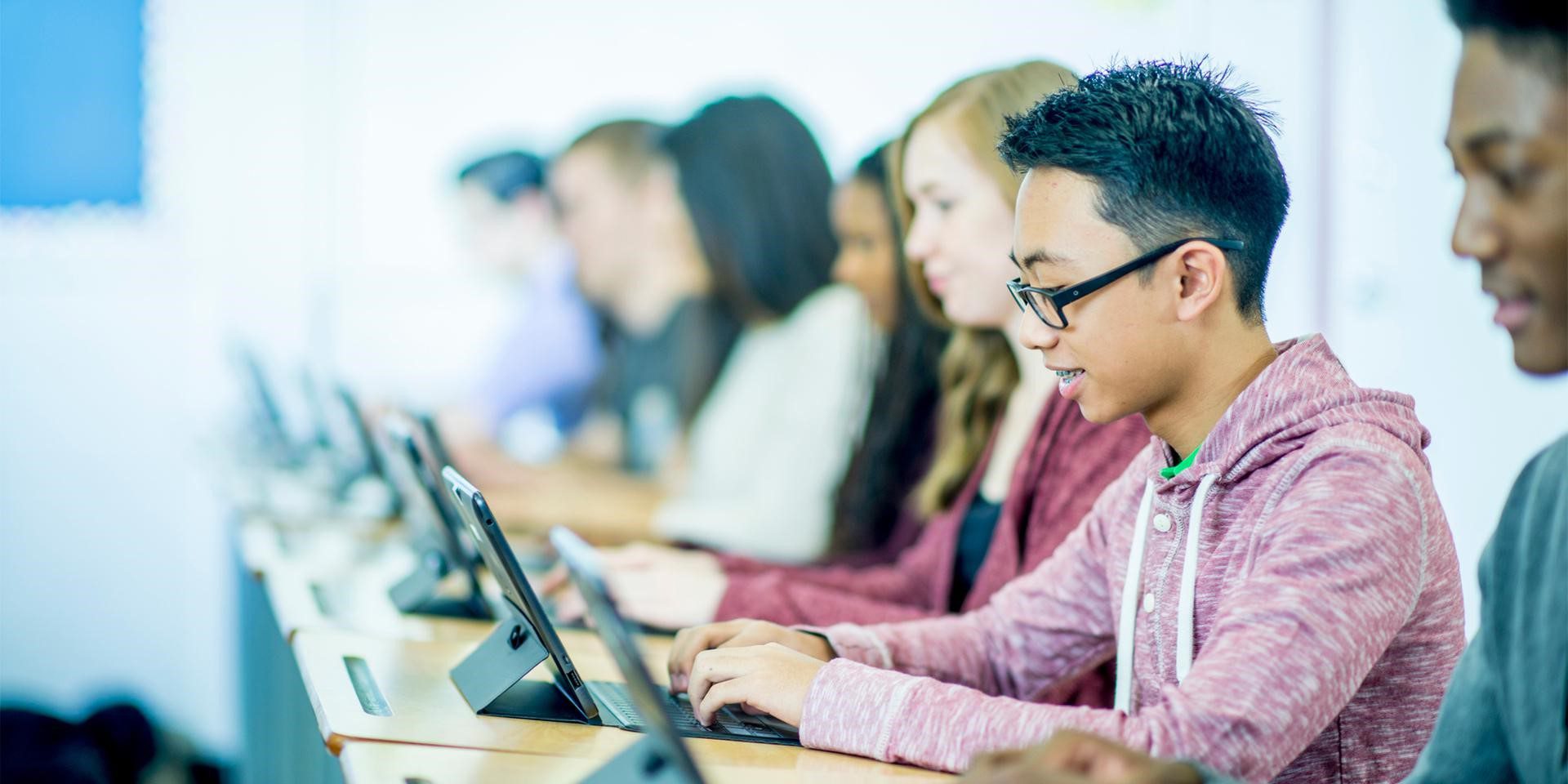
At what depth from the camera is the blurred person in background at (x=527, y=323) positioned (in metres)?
4.54

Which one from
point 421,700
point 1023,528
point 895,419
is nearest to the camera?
point 421,700

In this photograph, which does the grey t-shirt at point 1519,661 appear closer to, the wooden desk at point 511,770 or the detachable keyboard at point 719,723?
the wooden desk at point 511,770

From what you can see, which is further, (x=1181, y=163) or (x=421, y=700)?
(x=421, y=700)

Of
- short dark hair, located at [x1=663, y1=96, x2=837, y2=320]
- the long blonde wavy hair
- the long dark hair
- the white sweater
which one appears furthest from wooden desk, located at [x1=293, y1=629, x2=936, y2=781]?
short dark hair, located at [x1=663, y1=96, x2=837, y2=320]

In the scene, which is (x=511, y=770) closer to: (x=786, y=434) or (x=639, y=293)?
(x=786, y=434)

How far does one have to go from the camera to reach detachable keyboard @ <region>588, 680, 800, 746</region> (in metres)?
1.23

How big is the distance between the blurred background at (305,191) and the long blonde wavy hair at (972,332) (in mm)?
1499

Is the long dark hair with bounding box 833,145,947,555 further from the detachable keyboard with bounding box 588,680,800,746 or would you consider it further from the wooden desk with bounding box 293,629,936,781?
the detachable keyboard with bounding box 588,680,800,746

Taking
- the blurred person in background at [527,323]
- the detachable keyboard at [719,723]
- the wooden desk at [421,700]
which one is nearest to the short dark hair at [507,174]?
the blurred person in background at [527,323]

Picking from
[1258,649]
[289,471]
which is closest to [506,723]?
[1258,649]

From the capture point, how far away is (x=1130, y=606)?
1.27 m

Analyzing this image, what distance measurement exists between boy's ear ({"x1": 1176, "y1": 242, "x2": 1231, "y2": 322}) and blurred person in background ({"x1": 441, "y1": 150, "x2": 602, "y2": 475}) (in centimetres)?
352

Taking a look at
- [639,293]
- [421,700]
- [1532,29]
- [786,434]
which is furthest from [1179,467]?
[639,293]

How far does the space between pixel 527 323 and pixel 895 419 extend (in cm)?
244
